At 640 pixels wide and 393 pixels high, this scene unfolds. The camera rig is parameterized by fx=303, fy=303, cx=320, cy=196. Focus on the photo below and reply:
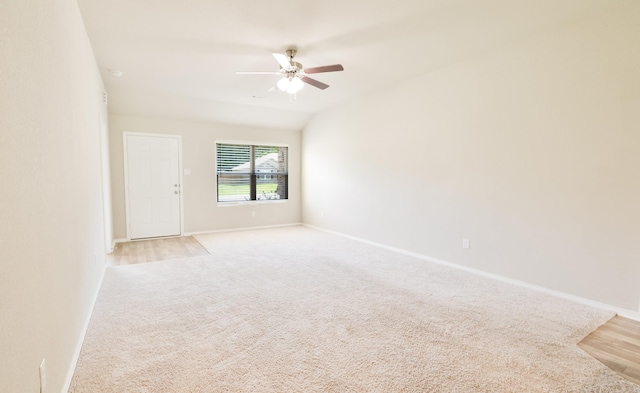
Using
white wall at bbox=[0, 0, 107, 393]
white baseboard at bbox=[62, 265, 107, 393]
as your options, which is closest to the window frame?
white baseboard at bbox=[62, 265, 107, 393]

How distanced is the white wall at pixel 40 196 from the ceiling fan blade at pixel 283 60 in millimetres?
1671

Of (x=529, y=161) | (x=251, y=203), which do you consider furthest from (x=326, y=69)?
(x=251, y=203)

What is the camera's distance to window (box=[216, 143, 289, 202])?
22.2 ft

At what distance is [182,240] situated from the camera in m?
5.87

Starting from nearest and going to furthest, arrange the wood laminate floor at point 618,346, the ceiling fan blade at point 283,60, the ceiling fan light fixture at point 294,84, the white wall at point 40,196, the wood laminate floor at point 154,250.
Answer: the white wall at point 40,196
the wood laminate floor at point 618,346
the ceiling fan blade at point 283,60
the ceiling fan light fixture at point 294,84
the wood laminate floor at point 154,250

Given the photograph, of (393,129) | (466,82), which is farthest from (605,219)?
(393,129)

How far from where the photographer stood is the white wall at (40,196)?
1078 millimetres

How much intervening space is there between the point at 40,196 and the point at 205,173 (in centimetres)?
520

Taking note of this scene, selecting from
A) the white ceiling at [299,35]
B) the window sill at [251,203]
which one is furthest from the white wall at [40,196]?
the window sill at [251,203]

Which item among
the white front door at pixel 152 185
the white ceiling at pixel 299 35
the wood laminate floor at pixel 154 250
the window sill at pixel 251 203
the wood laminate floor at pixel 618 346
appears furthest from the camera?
the window sill at pixel 251 203

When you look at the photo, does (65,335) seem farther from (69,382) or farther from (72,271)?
(72,271)

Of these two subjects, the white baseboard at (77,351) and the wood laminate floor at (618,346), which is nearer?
the white baseboard at (77,351)

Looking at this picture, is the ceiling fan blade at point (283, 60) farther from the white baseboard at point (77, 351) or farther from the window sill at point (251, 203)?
the window sill at point (251, 203)

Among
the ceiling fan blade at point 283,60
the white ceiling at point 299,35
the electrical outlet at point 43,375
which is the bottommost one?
the electrical outlet at point 43,375
